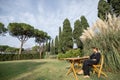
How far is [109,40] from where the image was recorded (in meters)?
5.01

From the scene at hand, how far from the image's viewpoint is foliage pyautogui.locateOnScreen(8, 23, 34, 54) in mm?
24094

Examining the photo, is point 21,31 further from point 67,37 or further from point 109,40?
point 109,40

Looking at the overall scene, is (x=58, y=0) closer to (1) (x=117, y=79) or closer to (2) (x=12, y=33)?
(1) (x=117, y=79)

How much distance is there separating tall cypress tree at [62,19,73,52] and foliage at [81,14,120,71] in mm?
14009

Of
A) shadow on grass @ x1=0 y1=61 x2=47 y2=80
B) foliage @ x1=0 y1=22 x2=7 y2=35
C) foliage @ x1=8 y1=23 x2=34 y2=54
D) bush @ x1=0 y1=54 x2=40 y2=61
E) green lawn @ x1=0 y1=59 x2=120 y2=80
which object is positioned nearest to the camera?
green lawn @ x1=0 y1=59 x2=120 y2=80

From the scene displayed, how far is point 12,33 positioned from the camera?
2462 centimetres

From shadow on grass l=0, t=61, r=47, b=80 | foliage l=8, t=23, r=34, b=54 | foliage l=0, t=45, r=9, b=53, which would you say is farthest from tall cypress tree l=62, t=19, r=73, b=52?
foliage l=0, t=45, r=9, b=53

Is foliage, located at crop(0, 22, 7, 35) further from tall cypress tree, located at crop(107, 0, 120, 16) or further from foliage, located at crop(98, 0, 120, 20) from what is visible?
tall cypress tree, located at crop(107, 0, 120, 16)

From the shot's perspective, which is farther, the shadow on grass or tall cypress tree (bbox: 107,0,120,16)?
tall cypress tree (bbox: 107,0,120,16)

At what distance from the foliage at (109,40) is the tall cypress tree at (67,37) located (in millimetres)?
14009

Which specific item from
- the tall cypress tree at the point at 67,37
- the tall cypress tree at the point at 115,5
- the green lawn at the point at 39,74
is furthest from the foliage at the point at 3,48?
the green lawn at the point at 39,74

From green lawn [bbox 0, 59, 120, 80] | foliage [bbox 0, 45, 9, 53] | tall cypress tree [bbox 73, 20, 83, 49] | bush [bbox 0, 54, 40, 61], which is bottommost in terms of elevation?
green lawn [bbox 0, 59, 120, 80]

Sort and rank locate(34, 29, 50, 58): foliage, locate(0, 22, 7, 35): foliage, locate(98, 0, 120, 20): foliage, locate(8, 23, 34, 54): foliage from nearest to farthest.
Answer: locate(98, 0, 120, 20): foliage → locate(0, 22, 7, 35): foliage → locate(8, 23, 34, 54): foliage → locate(34, 29, 50, 58): foliage

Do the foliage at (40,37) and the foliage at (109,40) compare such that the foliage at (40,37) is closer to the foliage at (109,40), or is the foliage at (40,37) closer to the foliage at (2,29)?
the foliage at (2,29)
